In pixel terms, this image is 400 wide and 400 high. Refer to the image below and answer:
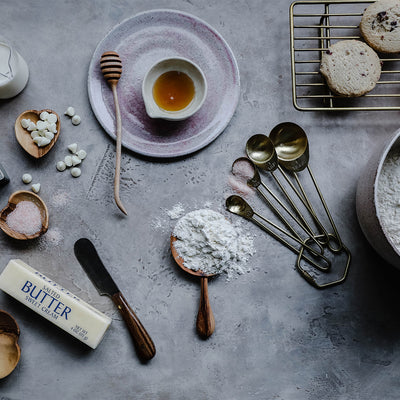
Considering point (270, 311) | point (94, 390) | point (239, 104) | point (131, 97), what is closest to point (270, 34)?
point (239, 104)

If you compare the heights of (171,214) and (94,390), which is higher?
(171,214)

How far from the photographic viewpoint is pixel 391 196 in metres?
1.24

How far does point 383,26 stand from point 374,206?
23.6 inches

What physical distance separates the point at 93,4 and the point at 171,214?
749 millimetres

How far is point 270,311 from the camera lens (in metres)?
1.32

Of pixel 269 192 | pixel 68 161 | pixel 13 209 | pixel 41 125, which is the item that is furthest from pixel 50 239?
pixel 269 192

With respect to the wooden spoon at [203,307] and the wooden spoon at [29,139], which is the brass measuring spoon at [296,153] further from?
the wooden spoon at [29,139]

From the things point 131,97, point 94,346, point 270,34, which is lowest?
point 94,346

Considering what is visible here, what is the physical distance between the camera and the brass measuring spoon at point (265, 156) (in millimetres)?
1313

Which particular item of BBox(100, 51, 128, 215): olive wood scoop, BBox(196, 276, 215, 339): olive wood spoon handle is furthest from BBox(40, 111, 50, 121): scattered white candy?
BBox(196, 276, 215, 339): olive wood spoon handle

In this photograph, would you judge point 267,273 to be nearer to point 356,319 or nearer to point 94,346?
point 356,319

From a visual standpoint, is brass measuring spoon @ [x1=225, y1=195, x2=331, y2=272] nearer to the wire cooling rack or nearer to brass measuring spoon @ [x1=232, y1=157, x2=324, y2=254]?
brass measuring spoon @ [x1=232, y1=157, x2=324, y2=254]

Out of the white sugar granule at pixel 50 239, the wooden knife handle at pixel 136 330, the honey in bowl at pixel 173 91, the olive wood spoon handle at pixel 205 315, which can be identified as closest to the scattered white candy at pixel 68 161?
the white sugar granule at pixel 50 239

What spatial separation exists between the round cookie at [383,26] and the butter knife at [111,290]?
43.7 inches
